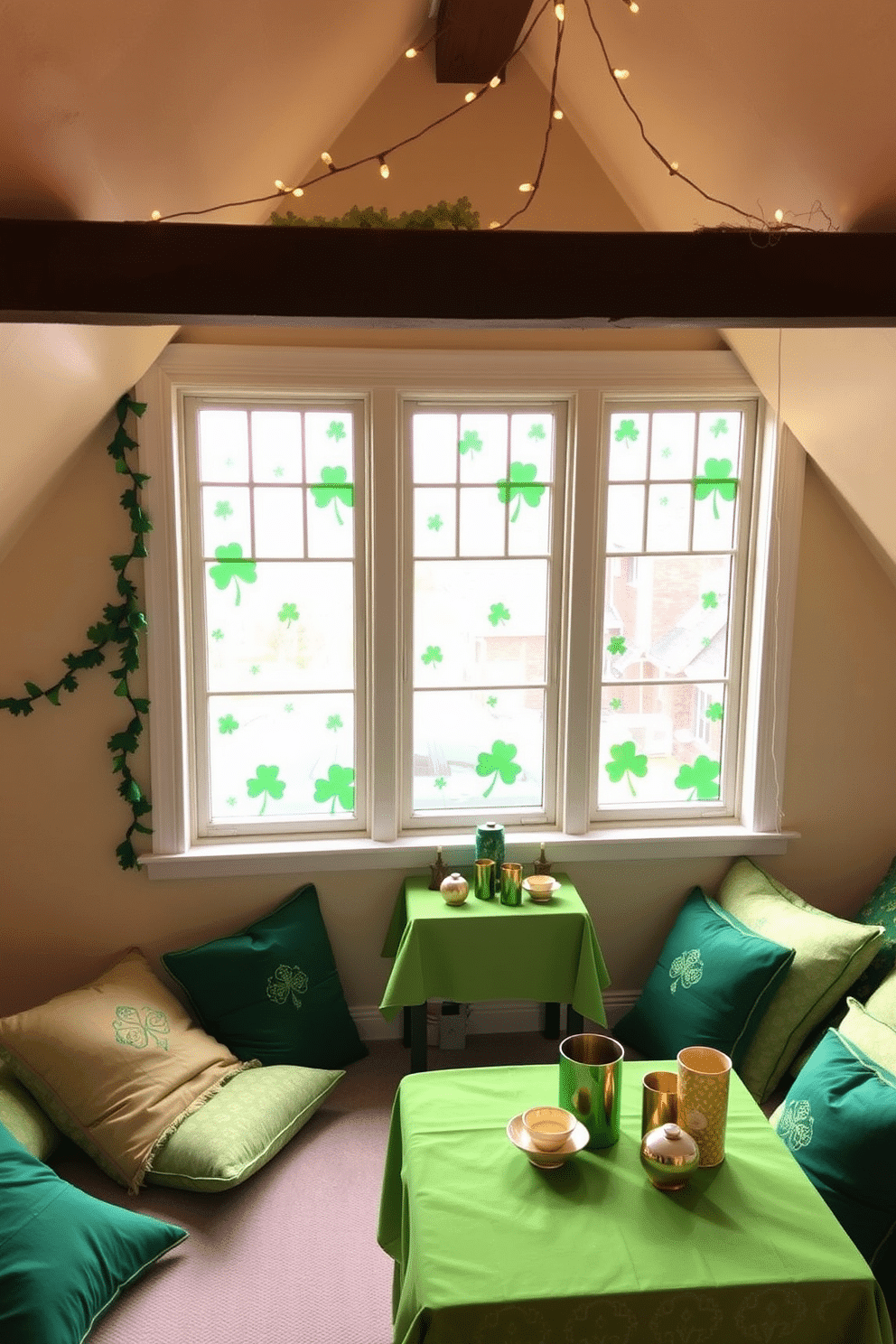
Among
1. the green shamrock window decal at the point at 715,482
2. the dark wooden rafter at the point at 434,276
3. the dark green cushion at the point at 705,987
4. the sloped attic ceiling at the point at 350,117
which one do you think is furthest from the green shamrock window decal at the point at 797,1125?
the green shamrock window decal at the point at 715,482

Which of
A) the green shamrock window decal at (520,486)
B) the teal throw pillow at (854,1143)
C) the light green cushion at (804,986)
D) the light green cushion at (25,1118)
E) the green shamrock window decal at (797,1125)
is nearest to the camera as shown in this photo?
the teal throw pillow at (854,1143)

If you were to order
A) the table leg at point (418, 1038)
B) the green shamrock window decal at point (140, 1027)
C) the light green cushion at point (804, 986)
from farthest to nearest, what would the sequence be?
the table leg at point (418, 1038), the light green cushion at point (804, 986), the green shamrock window decal at point (140, 1027)

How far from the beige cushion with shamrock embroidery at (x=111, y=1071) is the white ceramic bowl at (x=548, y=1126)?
1314mm

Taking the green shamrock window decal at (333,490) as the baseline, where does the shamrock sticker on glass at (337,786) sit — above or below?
below

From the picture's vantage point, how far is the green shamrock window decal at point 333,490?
12.5ft

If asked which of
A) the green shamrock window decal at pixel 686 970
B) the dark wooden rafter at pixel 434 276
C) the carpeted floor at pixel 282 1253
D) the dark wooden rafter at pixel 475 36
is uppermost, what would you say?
the dark wooden rafter at pixel 475 36

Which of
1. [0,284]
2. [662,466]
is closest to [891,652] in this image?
[662,466]

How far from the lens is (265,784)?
396 centimetres

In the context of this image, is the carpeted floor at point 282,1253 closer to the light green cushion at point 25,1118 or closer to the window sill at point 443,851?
the light green cushion at point 25,1118

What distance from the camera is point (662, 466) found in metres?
3.95

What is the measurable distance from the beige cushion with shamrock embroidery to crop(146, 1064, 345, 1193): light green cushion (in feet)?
0.17

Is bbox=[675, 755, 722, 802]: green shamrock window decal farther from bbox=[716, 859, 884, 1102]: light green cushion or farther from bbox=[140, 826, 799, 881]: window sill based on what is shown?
bbox=[716, 859, 884, 1102]: light green cushion

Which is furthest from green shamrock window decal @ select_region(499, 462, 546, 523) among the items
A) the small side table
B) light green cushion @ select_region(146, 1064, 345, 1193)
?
light green cushion @ select_region(146, 1064, 345, 1193)

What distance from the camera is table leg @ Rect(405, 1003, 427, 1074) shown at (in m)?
3.58
